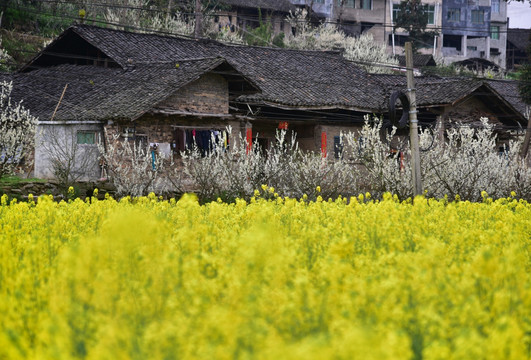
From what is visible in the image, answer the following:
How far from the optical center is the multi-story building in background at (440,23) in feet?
182

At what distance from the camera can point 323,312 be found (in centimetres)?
448

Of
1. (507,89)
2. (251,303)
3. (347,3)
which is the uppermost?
(347,3)

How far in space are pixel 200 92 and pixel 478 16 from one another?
42640mm

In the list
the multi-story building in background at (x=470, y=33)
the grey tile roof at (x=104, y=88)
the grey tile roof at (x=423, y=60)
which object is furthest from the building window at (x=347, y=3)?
the grey tile roof at (x=104, y=88)

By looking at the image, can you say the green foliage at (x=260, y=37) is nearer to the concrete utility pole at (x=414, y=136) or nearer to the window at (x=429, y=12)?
the window at (x=429, y=12)

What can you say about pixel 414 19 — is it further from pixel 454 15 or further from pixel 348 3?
pixel 454 15

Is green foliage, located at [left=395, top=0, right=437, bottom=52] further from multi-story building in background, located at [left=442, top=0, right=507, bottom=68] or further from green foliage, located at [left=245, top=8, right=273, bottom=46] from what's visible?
green foliage, located at [left=245, top=8, right=273, bottom=46]

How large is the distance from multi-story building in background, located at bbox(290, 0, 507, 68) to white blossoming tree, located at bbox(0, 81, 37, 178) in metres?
34.8

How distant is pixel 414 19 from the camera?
53.1 metres

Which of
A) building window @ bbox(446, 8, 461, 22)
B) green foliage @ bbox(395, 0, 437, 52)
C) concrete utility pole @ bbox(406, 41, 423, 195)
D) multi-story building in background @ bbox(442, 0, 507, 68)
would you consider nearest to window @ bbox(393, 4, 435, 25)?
multi-story building in background @ bbox(442, 0, 507, 68)

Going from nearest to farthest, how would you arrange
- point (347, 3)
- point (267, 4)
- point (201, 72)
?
point (201, 72), point (267, 4), point (347, 3)

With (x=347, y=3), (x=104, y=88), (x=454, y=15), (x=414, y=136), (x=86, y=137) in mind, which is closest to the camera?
(x=414, y=136)

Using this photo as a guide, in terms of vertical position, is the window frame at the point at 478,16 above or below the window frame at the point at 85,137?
above

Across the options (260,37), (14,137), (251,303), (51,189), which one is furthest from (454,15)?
(251,303)
